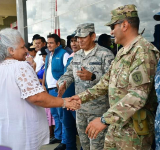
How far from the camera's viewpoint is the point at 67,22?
20.4ft

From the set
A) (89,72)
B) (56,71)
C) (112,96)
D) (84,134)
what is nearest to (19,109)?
(112,96)

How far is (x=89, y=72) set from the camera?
2.62 m

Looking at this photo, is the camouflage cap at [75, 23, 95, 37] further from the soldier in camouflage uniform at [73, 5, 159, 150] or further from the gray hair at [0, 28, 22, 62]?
the gray hair at [0, 28, 22, 62]

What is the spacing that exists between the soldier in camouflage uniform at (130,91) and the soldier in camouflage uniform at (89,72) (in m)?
0.56

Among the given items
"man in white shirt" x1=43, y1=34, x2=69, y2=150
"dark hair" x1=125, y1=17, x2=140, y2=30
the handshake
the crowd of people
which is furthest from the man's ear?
"man in white shirt" x1=43, y1=34, x2=69, y2=150

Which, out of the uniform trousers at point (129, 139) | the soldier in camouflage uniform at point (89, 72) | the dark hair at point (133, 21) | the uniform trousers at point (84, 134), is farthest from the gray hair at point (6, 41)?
the uniform trousers at point (84, 134)

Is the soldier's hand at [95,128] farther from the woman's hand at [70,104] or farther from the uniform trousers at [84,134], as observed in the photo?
the uniform trousers at [84,134]

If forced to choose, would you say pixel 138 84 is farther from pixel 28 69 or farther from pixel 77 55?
pixel 77 55

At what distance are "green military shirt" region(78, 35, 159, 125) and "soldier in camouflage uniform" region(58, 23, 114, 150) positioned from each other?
0.64m

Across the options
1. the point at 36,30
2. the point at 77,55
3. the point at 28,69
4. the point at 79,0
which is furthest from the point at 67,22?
the point at 28,69

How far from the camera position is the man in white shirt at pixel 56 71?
12.8ft

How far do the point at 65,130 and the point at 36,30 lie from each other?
5.29 m

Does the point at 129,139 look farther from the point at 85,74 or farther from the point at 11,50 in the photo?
the point at 11,50

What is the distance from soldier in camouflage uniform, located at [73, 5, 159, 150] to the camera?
1751 mm
